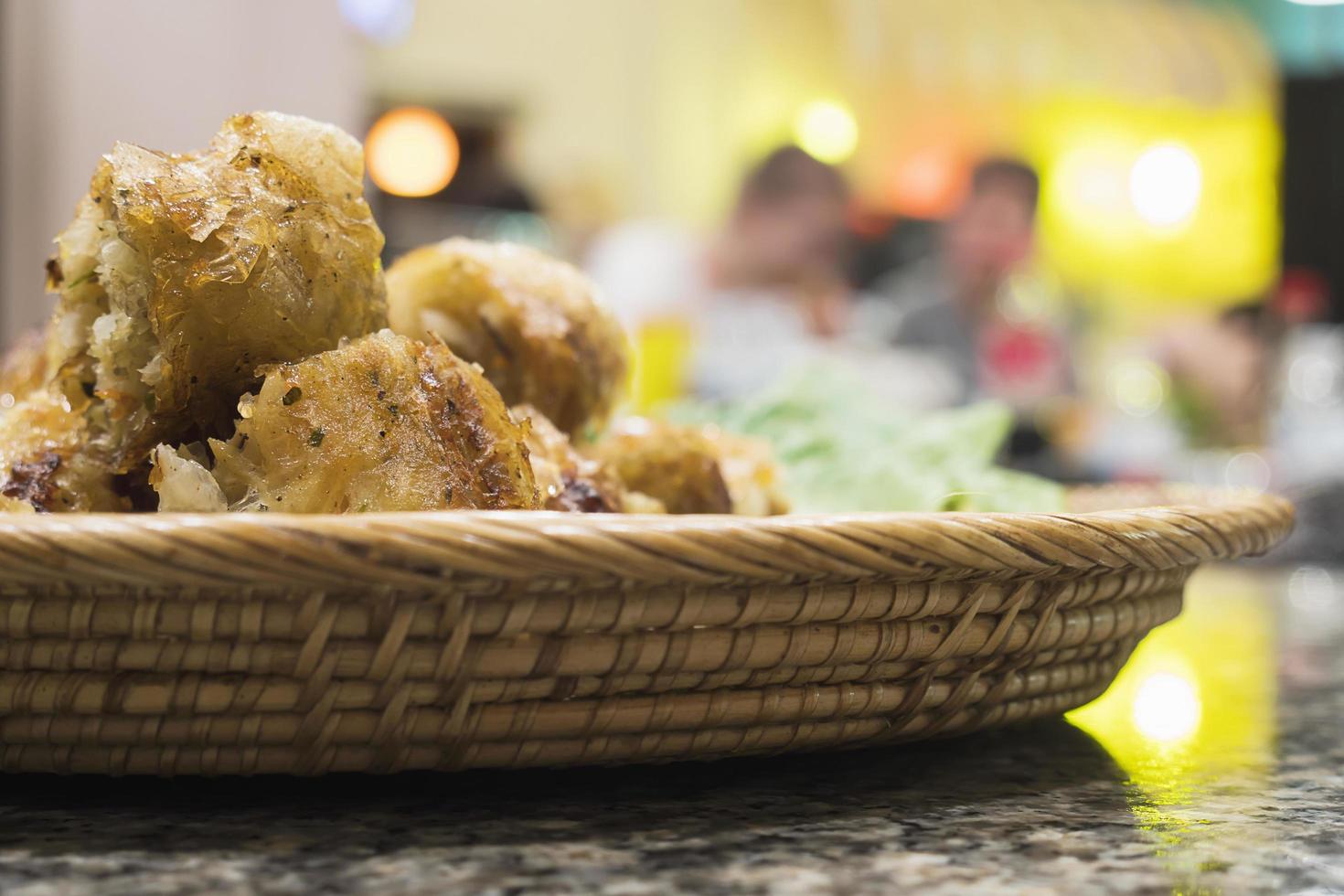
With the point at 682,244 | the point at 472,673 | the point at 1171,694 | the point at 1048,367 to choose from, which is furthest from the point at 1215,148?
the point at 472,673

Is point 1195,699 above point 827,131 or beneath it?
beneath

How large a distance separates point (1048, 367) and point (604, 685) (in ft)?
16.2

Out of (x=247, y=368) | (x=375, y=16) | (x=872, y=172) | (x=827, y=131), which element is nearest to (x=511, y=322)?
(x=247, y=368)

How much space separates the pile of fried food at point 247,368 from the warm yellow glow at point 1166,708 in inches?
16.3

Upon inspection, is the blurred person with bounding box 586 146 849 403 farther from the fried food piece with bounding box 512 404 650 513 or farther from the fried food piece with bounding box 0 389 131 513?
the fried food piece with bounding box 0 389 131 513

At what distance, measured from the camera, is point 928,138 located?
8.19 metres

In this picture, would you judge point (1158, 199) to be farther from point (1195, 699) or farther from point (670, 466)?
point (670, 466)

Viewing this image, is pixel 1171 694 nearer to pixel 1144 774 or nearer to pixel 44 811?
pixel 1144 774

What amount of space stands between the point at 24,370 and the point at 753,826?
687 mm

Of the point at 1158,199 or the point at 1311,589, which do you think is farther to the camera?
the point at 1158,199

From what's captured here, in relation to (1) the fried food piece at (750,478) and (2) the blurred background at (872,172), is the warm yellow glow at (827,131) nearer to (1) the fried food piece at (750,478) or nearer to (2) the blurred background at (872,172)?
(2) the blurred background at (872,172)

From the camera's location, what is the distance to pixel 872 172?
26.6 feet

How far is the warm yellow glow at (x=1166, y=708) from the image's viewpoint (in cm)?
91

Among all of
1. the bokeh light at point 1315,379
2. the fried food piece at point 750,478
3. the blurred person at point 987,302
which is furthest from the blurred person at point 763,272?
the fried food piece at point 750,478
